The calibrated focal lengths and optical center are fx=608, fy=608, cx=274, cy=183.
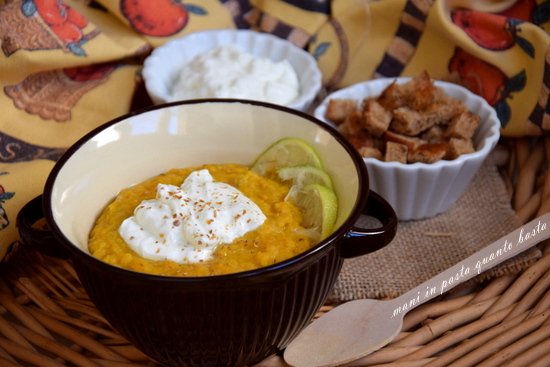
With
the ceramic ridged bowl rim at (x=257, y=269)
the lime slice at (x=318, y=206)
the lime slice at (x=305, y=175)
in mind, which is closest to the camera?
the ceramic ridged bowl rim at (x=257, y=269)

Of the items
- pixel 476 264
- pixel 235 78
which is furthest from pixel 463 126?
pixel 235 78

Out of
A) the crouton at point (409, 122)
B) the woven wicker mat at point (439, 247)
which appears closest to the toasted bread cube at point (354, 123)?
the crouton at point (409, 122)

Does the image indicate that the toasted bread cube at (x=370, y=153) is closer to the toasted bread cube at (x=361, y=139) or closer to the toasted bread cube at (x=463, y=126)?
the toasted bread cube at (x=361, y=139)

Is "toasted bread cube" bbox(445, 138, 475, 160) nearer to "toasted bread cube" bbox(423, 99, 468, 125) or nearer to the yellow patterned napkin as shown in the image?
"toasted bread cube" bbox(423, 99, 468, 125)

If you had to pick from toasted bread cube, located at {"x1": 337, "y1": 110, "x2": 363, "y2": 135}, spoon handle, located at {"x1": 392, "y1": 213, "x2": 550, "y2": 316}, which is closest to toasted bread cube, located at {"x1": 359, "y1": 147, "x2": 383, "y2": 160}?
toasted bread cube, located at {"x1": 337, "y1": 110, "x2": 363, "y2": 135}

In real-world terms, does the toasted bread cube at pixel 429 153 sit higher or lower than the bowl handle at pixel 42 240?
lower

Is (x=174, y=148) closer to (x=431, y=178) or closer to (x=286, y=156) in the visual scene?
(x=286, y=156)
